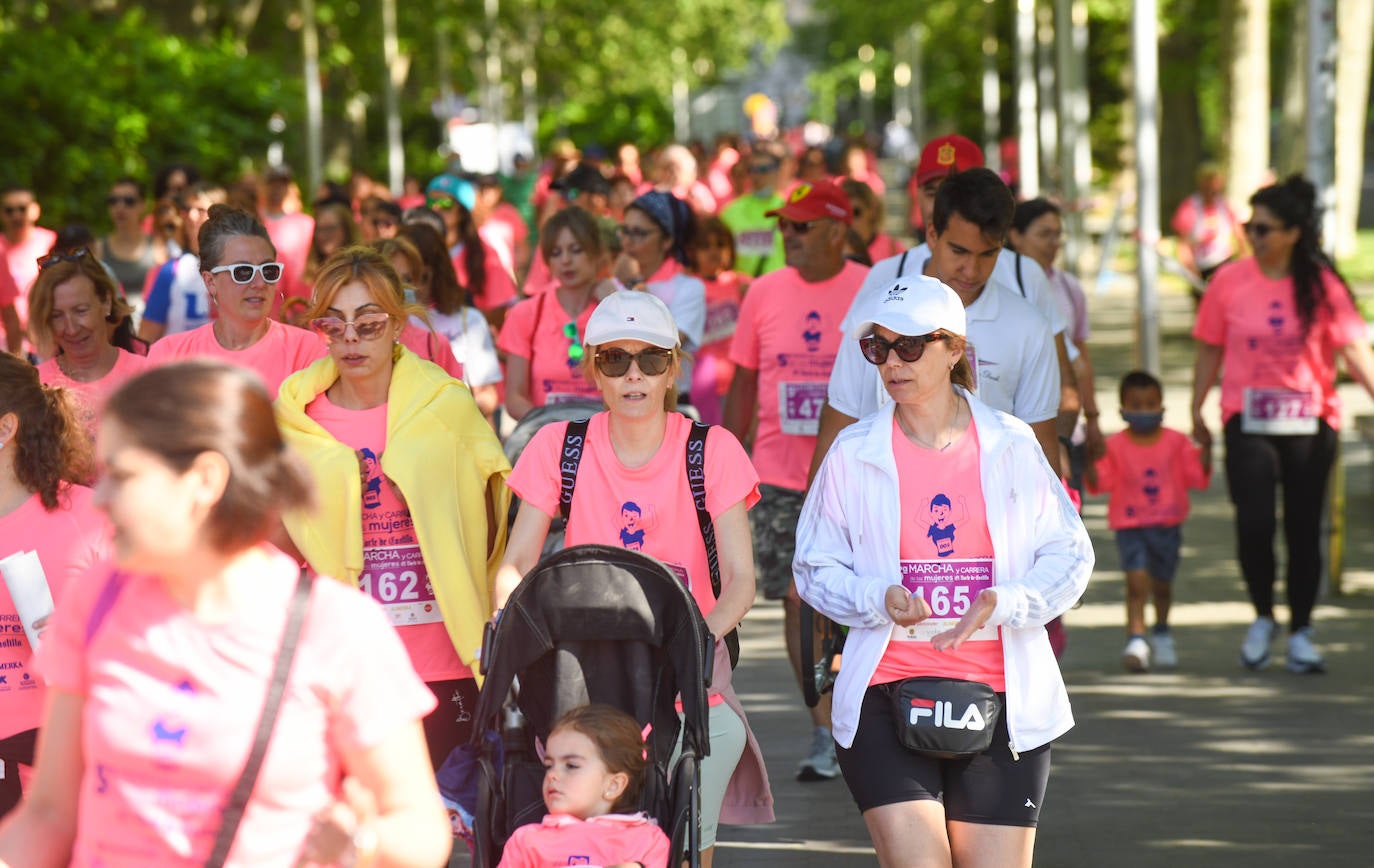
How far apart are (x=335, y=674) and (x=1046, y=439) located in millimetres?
3590

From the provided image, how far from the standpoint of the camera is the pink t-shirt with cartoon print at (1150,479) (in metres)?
9.70

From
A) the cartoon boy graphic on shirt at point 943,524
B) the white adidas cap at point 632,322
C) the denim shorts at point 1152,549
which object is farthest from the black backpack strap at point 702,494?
the denim shorts at point 1152,549

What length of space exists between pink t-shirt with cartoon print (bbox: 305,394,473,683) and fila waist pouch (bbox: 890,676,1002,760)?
1.34 m

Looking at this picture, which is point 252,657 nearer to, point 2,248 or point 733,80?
point 2,248

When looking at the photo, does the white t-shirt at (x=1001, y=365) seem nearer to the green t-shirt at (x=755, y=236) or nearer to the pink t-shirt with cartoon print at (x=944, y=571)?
the pink t-shirt with cartoon print at (x=944, y=571)

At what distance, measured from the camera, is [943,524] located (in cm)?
485

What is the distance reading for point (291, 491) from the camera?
2.99 m

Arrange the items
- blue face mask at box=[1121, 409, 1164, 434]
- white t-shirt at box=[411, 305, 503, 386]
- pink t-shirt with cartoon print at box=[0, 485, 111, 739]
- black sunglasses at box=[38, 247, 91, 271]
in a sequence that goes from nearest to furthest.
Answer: pink t-shirt with cartoon print at box=[0, 485, 111, 739]
black sunglasses at box=[38, 247, 91, 271]
white t-shirt at box=[411, 305, 503, 386]
blue face mask at box=[1121, 409, 1164, 434]

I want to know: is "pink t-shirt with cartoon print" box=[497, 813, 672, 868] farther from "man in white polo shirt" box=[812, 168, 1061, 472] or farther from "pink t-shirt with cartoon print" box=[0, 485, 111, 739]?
"man in white polo shirt" box=[812, 168, 1061, 472]

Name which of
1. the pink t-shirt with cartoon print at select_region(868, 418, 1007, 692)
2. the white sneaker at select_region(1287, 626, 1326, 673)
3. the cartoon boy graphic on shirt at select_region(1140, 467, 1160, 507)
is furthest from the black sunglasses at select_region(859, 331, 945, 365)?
the white sneaker at select_region(1287, 626, 1326, 673)

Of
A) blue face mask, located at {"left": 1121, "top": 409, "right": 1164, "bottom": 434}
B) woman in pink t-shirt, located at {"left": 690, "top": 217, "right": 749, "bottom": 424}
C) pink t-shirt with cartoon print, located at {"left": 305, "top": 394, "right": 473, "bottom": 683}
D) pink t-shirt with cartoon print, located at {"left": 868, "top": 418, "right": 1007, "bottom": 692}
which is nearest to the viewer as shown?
pink t-shirt with cartoon print, located at {"left": 868, "top": 418, "right": 1007, "bottom": 692}

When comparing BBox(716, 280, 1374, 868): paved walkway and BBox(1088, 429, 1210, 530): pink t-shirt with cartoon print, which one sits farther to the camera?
BBox(1088, 429, 1210, 530): pink t-shirt with cartoon print

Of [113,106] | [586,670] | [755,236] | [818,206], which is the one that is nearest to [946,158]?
[818,206]

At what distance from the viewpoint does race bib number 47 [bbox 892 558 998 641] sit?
4.82 metres
